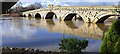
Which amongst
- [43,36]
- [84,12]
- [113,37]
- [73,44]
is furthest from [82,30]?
[113,37]

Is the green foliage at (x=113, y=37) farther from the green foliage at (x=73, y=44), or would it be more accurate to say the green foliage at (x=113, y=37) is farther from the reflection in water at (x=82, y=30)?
the reflection in water at (x=82, y=30)

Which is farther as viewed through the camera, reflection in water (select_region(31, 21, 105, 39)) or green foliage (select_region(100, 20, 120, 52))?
reflection in water (select_region(31, 21, 105, 39))

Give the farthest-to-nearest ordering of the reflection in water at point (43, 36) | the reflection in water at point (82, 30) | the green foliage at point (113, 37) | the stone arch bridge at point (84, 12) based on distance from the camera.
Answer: the stone arch bridge at point (84, 12), the reflection in water at point (82, 30), the reflection in water at point (43, 36), the green foliage at point (113, 37)

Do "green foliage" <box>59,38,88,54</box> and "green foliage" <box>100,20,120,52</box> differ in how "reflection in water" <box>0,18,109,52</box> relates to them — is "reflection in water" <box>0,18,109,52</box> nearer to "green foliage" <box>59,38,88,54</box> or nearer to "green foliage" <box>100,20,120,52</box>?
"green foliage" <box>59,38,88,54</box>

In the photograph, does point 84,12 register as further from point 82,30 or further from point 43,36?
point 43,36

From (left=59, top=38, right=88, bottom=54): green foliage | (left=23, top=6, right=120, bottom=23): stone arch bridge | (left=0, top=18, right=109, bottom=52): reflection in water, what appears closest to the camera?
(left=59, top=38, right=88, bottom=54): green foliage

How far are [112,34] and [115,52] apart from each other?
38 centimetres

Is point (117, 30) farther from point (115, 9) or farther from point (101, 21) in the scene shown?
point (101, 21)

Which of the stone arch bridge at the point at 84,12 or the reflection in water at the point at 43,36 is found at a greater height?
the stone arch bridge at the point at 84,12

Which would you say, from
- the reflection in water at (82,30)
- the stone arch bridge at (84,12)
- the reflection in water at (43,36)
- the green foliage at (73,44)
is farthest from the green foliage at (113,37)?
the stone arch bridge at (84,12)

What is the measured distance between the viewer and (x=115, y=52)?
621cm

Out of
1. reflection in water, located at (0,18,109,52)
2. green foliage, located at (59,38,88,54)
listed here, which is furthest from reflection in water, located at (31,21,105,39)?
green foliage, located at (59,38,88,54)

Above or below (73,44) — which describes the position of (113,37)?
above

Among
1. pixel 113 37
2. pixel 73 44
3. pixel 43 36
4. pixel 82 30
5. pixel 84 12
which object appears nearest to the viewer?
pixel 113 37
